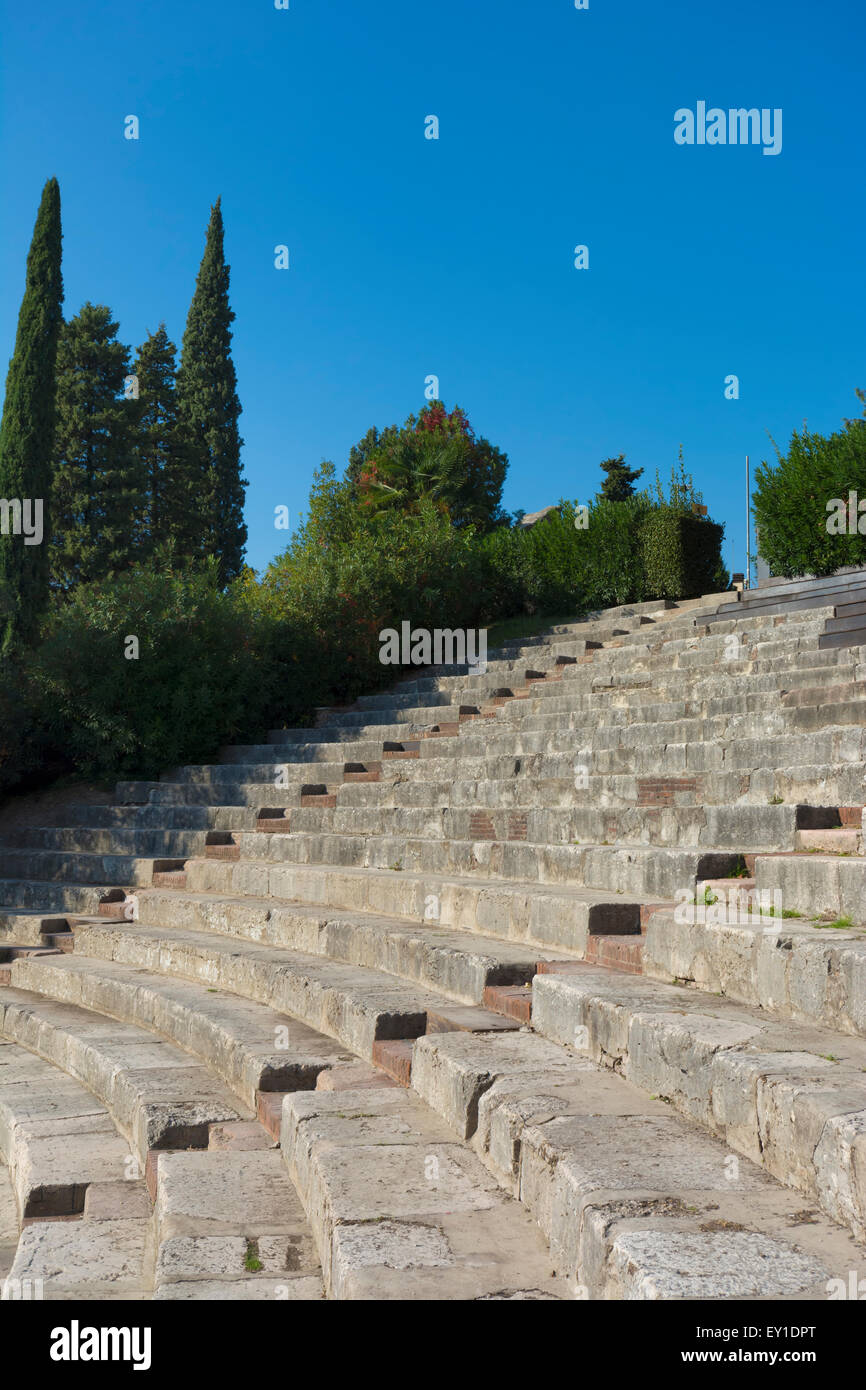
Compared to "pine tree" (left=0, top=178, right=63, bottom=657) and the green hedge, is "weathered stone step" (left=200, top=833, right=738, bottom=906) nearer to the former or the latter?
the green hedge

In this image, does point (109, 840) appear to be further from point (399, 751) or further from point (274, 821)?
point (399, 751)

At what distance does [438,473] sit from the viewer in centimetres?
2622

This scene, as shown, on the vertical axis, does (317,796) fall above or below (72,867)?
above

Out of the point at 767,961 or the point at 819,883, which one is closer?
the point at 767,961

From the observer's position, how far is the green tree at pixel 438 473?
25.7m

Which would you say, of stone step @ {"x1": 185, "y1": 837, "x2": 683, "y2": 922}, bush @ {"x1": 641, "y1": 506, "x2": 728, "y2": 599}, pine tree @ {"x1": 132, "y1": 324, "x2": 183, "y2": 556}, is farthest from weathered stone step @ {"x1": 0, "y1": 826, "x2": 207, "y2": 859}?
pine tree @ {"x1": 132, "y1": 324, "x2": 183, "y2": 556}

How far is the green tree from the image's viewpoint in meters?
25.7

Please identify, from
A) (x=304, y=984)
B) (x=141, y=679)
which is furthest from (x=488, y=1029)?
(x=141, y=679)

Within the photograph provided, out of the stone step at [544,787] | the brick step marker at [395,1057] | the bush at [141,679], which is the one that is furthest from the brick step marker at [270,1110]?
the bush at [141,679]

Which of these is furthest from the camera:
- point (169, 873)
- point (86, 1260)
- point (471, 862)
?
point (169, 873)

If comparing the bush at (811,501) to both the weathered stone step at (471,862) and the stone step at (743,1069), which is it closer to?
the weathered stone step at (471,862)

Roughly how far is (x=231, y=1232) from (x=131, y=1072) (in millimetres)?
2059

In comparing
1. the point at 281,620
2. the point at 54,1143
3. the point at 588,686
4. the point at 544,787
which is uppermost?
the point at 281,620

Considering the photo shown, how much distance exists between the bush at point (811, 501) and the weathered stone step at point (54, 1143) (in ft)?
37.1
